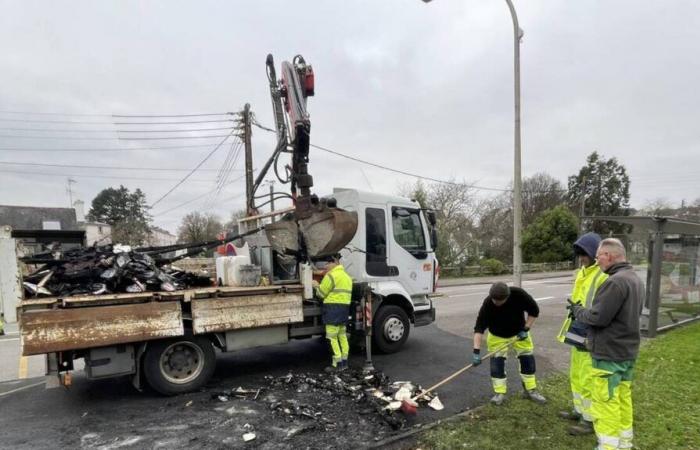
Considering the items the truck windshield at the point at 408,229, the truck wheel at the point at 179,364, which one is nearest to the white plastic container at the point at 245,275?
the truck wheel at the point at 179,364

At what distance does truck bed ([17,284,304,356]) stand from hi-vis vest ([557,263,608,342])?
126 inches

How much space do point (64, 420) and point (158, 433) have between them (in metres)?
1.15

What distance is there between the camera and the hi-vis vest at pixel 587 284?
345 cm

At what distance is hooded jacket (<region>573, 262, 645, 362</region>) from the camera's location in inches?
115

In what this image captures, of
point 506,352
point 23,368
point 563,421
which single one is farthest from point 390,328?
point 23,368

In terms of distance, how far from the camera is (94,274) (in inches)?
172

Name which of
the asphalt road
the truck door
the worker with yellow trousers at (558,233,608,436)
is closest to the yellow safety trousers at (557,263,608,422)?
the worker with yellow trousers at (558,233,608,436)

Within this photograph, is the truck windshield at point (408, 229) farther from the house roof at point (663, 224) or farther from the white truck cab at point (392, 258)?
the house roof at point (663, 224)

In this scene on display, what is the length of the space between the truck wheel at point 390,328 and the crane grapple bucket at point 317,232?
5.15 ft

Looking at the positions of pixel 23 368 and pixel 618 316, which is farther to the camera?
pixel 23 368

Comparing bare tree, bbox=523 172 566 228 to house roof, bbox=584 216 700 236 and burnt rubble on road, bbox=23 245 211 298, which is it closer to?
house roof, bbox=584 216 700 236

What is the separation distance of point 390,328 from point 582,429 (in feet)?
10.0

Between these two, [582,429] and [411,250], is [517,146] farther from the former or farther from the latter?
[582,429]

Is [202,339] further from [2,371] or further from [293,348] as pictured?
[2,371]
